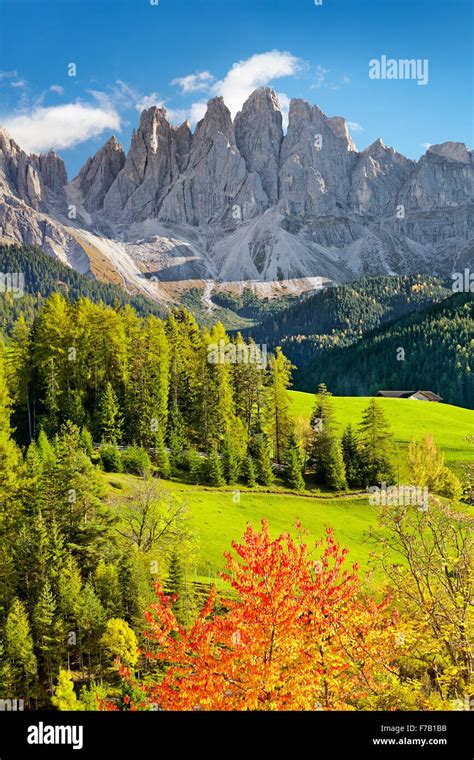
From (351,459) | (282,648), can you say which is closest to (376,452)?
(351,459)

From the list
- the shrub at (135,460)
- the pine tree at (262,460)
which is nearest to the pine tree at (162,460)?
the shrub at (135,460)

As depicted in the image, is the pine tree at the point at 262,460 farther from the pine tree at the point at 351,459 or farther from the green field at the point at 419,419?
the green field at the point at 419,419

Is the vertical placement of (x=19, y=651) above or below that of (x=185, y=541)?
below

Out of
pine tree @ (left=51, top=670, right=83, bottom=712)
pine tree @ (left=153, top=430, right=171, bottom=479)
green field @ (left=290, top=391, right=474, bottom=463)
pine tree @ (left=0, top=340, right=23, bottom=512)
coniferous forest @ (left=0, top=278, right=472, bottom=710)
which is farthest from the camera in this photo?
green field @ (left=290, top=391, right=474, bottom=463)

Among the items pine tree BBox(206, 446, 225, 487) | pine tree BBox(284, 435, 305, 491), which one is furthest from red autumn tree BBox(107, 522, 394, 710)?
pine tree BBox(284, 435, 305, 491)

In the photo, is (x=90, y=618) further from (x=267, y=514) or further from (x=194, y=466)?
(x=194, y=466)

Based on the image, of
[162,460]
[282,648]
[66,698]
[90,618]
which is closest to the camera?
[282,648]

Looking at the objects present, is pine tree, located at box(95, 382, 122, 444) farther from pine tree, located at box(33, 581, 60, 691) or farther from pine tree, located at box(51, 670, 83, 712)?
pine tree, located at box(51, 670, 83, 712)

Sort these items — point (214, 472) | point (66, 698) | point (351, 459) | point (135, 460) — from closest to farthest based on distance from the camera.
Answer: point (66, 698), point (135, 460), point (214, 472), point (351, 459)

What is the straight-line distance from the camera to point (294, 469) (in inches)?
2717

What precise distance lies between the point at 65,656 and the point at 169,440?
33256 mm

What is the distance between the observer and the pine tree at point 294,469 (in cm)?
6862

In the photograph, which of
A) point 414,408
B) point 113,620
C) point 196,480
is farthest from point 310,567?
point 414,408

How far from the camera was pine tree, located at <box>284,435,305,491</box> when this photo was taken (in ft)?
225
